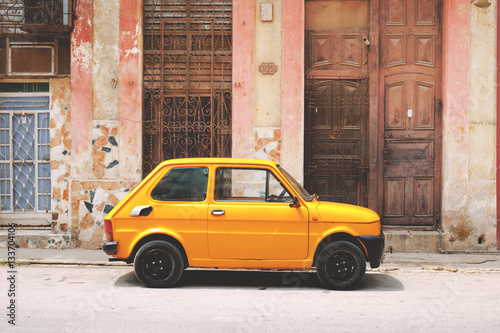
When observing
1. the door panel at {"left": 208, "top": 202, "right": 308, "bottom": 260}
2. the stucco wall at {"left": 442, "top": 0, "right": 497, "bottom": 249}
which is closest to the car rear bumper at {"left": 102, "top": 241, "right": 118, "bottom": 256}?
the door panel at {"left": 208, "top": 202, "right": 308, "bottom": 260}

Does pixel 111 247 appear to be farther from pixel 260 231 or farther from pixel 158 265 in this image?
pixel 260 231

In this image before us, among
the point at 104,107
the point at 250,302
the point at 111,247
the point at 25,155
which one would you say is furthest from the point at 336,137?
the point at 25,155

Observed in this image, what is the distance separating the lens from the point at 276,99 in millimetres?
11031

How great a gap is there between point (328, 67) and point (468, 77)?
8.14 ft

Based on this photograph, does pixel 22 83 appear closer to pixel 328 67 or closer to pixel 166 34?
pixel 166 34

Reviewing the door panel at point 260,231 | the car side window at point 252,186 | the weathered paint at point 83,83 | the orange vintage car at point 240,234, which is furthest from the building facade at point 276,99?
the door panel at point 260,231

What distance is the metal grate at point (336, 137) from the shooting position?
11.2 m

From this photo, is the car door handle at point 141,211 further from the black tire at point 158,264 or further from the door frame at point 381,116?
the door frame at point 381,116

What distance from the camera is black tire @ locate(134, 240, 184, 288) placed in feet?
24.5

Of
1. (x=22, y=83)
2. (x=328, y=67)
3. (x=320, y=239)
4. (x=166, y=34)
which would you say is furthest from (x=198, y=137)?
(x=320, y=239)

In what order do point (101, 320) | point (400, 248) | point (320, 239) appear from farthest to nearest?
1. point (400, 248)
2. point (320, 239)
3. point (101, 320)

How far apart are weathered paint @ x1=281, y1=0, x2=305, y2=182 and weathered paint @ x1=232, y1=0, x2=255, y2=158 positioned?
564 millimetres

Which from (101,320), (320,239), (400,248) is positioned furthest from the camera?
(400,248)

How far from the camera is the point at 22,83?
11.4m
